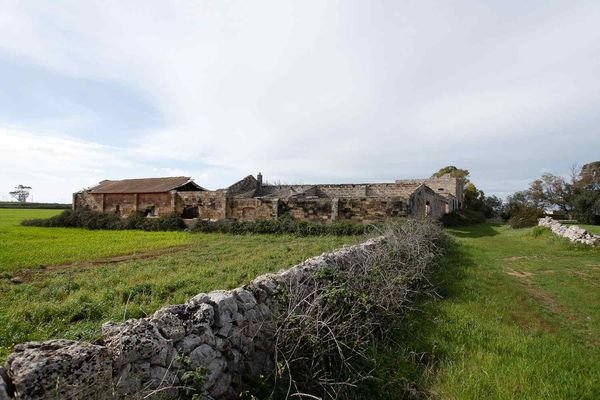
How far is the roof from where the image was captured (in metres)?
29.3

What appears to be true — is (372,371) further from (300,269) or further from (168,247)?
(168,247)

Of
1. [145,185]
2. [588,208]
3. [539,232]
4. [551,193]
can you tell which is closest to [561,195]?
[551,193]

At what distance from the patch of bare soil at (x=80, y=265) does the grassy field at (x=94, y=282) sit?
0.02m

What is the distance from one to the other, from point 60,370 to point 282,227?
19420mm

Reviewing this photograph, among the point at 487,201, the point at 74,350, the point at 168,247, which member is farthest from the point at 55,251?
the point at 487,201

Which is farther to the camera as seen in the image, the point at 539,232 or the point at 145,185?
the point at 145,185

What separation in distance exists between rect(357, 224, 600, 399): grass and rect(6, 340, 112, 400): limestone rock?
100 inches

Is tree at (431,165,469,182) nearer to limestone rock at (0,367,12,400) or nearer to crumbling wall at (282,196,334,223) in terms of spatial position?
crumbling wall at (282,196,334,223)

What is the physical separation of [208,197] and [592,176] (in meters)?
49.3

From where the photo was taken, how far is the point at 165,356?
290 cm

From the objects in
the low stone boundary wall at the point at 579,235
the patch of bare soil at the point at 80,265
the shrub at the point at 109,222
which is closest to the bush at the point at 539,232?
the low stone boundary wall at the point at 579,235

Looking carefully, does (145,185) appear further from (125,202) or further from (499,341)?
(499,341)

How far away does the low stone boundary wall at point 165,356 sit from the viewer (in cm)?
224

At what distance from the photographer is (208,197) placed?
27250 millimetres
